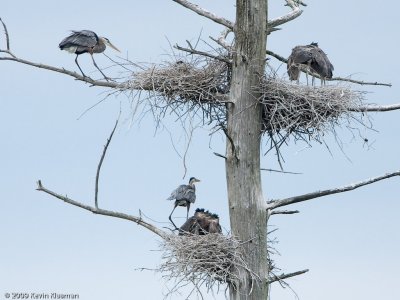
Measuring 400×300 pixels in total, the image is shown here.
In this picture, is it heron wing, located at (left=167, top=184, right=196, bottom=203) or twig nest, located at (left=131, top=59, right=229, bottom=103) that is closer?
twig nest, located at (left=131, top=59, right=229, bottom=103)

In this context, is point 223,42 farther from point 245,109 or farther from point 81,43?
point 81,43

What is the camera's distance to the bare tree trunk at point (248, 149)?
9.42 metres

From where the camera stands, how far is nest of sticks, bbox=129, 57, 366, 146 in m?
9.73

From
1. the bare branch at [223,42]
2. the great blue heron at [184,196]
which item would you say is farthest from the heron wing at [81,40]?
the bare branch at [223,42]

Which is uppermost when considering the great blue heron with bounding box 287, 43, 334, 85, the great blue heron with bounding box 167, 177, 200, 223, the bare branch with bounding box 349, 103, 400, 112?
the great blue heron with bounding box 287, 43, 334, 85

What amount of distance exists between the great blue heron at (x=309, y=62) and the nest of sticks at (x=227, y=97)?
1707mm

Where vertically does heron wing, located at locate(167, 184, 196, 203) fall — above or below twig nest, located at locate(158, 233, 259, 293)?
above

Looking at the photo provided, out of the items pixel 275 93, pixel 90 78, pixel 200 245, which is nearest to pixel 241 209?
pixel 200 245

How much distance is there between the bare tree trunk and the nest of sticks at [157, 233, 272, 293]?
0.09m

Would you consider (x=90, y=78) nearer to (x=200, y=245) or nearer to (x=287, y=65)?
(x=200, y=245)

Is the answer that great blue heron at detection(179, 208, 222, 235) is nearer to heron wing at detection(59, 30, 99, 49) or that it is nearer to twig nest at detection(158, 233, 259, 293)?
twig nest at detection(158, 233, 259, 293)

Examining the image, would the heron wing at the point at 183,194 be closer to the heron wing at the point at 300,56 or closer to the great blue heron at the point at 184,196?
the great blue heron at the point at 184,196

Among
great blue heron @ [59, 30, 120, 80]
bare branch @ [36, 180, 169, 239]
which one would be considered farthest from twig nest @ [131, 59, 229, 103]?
great blue heron @ [59, 30, 120, 80]

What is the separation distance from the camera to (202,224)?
1033cm
